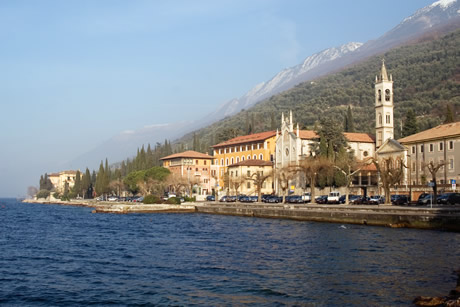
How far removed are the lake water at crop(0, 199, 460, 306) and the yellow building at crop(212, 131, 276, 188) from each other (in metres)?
66.3

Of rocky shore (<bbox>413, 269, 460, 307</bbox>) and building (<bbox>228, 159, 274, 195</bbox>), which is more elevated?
building (<bbox>228, 159, 274, 195</bbox>)

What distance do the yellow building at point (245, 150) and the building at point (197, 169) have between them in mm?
2400

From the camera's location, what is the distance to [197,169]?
405ft

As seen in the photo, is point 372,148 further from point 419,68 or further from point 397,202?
point 419,68

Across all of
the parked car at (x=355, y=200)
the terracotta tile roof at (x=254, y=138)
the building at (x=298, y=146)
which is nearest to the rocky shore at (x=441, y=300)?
the parked car at (x=355, y=200)

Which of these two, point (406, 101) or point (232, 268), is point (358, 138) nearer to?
point (406, 101)

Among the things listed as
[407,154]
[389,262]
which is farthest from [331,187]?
[389,262]

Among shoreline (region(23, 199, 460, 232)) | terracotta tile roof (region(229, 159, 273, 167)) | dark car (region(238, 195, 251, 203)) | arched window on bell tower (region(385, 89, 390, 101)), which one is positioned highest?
arched window on bell tower (region(385, 89, 390, 101))

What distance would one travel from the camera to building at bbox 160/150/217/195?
121m

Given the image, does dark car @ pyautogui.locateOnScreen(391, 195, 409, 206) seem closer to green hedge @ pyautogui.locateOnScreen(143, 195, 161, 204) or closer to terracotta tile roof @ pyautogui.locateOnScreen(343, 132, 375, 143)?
terracotta tile roof @ pyautogui.locateOnScreen(343, 132, 375, 143)

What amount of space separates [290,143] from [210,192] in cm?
3139

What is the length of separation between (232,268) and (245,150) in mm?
89525

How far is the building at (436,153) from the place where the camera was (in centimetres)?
6719

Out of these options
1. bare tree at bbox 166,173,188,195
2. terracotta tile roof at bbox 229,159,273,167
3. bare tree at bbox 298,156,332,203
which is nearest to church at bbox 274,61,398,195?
terracotta tile roof at bbox 229,159,273,167
